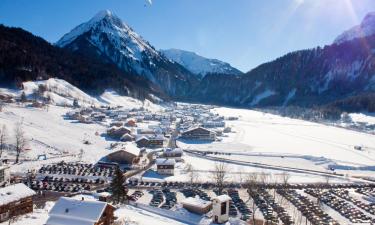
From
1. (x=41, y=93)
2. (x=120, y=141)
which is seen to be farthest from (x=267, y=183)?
(x=41, y=93)

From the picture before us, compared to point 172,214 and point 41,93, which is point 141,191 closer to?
point 172,214

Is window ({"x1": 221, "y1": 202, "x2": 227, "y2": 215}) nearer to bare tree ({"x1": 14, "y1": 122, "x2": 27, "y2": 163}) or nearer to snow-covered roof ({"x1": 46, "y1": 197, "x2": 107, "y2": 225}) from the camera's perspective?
snow-covered roof ({"x1": 46, "y1": 197, "x2": 107, "y2": 225})

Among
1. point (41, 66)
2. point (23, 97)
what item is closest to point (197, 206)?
point (23, 97)

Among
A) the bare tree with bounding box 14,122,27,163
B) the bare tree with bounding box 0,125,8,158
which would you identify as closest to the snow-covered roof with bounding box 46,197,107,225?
the bare tree with bounding box 14,122,27,163

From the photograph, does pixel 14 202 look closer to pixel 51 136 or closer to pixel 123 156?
pixel 123 156

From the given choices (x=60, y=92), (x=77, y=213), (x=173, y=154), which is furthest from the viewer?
(x=60, y=92)

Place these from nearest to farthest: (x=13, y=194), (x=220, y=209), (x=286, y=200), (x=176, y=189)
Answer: (x=13, y=194)
(x=220, y=209)
(x=286, y=200)
(x=176, y=189)

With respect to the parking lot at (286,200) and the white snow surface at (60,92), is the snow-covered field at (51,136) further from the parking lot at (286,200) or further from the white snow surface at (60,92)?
the white snow surface at (60,92)
